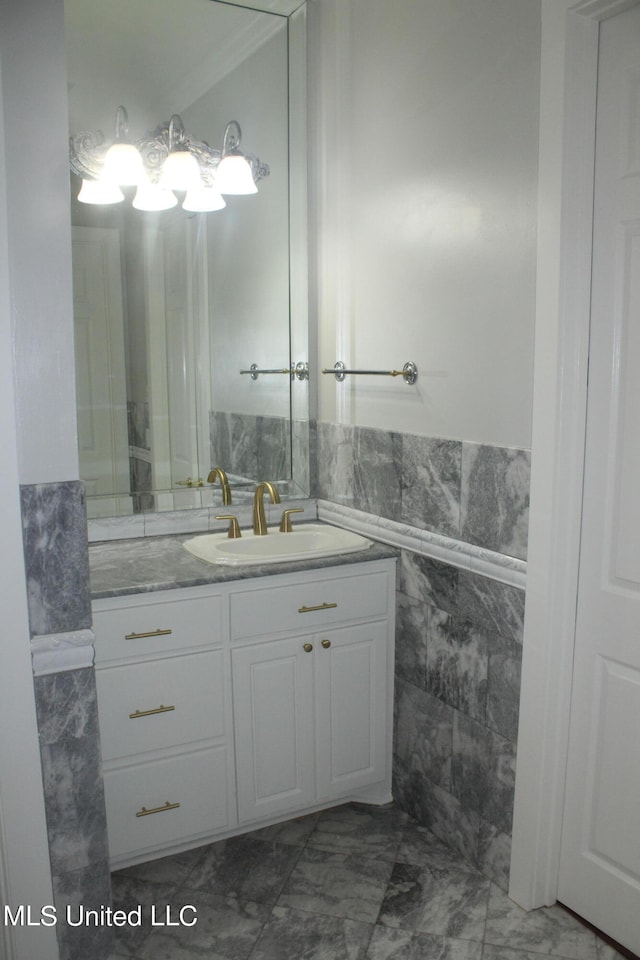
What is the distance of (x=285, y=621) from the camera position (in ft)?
7.77

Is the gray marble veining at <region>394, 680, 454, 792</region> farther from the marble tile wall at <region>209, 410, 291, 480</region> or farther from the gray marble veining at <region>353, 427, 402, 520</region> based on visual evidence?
the marble tile wall at <region>209, 410, 291, 480</region>

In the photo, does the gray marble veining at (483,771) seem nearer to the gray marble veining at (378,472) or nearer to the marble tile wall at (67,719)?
the gray marble veining at (378,472)

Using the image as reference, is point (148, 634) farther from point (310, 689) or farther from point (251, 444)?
point (251, 444)

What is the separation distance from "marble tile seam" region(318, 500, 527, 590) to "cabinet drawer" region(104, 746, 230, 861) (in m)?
0.82

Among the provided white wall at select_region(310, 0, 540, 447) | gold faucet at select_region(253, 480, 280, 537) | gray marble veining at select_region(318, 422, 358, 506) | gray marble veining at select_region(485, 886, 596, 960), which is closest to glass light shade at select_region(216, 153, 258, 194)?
white wall at select_region(310, 0, 540, 447)

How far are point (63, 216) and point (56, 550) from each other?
647 millimetres

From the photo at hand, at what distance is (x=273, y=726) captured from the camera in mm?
2379

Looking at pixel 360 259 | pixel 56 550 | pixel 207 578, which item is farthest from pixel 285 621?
pixel 360 259

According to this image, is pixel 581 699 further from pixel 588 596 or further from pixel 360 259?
pixel 360 259

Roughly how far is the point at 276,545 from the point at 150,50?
63.5 inches

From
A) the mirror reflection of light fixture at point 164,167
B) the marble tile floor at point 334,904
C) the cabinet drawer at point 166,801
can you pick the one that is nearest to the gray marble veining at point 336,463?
the mirror reflection of light fixture at point 164,167

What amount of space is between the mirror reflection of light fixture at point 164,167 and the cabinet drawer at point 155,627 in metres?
1.25

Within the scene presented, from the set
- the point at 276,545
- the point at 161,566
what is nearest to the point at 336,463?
the point at 276,545

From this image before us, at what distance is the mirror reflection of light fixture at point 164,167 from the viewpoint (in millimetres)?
2451
